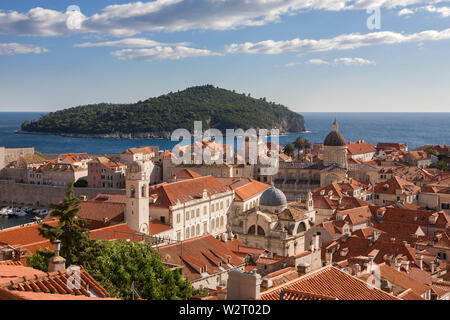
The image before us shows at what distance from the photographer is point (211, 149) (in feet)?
259

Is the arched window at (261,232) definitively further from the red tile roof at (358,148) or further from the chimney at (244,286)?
the red tile roof at (358,148)

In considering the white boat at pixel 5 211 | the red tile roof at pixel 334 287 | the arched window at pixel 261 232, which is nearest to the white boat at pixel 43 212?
the white boat at pixel 5 211

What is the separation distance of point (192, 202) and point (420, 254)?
19.4 meters

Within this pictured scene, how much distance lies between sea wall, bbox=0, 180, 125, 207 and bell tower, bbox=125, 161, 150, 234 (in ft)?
131

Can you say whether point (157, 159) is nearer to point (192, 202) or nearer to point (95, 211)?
point (192, 202)

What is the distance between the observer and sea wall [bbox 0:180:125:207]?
76625 mm

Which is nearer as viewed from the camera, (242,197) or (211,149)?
(242,197)

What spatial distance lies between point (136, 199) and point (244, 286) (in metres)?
25.7

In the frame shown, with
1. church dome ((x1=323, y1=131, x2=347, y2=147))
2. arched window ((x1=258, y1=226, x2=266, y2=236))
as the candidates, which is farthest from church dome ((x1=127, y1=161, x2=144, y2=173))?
church dome ((x1=323, y1=131, x2=347, y2=147))

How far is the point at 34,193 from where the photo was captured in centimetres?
8075

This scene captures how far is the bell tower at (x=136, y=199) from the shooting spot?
35188 mm

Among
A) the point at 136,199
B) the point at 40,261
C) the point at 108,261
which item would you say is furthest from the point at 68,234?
the point at 136,199

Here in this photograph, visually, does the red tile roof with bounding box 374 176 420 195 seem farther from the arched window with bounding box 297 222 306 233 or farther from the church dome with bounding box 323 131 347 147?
the arched window with bounding box 297 222 306 233
